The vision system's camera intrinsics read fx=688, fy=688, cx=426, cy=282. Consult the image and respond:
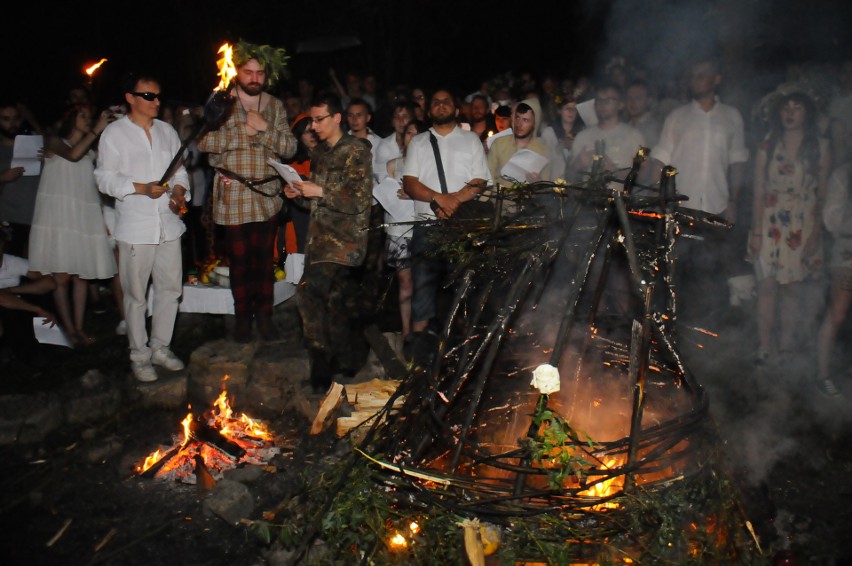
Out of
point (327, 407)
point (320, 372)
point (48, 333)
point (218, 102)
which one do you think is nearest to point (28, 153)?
point (48, 333)

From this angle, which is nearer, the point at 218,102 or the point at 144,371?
the point at 218,102

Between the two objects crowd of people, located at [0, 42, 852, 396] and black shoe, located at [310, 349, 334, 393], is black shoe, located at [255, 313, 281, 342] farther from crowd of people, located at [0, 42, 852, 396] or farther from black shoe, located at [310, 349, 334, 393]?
black shoe, located at [310, 349, 334, 393]

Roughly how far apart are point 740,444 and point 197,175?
6958 mm

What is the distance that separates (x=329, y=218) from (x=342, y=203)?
176 mm

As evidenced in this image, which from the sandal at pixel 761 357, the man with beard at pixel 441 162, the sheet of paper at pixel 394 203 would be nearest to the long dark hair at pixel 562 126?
the man with beard at pixel 441 162

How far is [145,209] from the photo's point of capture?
242 inches

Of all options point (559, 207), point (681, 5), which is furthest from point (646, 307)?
point (681, 5)

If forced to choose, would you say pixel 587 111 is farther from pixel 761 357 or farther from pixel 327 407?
pixel 327 407

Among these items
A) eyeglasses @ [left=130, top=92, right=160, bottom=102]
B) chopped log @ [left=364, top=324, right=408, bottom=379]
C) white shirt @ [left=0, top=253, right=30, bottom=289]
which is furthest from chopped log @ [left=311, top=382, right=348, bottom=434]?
white shirt @ [left=0, top=253, right=30, bottom=289]

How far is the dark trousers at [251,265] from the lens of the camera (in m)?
6.57

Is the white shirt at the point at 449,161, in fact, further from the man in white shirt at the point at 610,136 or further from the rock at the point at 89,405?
the rock at the point at 89,405

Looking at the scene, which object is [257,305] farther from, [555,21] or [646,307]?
[555,21]

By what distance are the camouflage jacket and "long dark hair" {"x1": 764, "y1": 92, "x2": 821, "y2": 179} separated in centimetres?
388

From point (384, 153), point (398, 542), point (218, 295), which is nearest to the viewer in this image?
point (398, 542)
